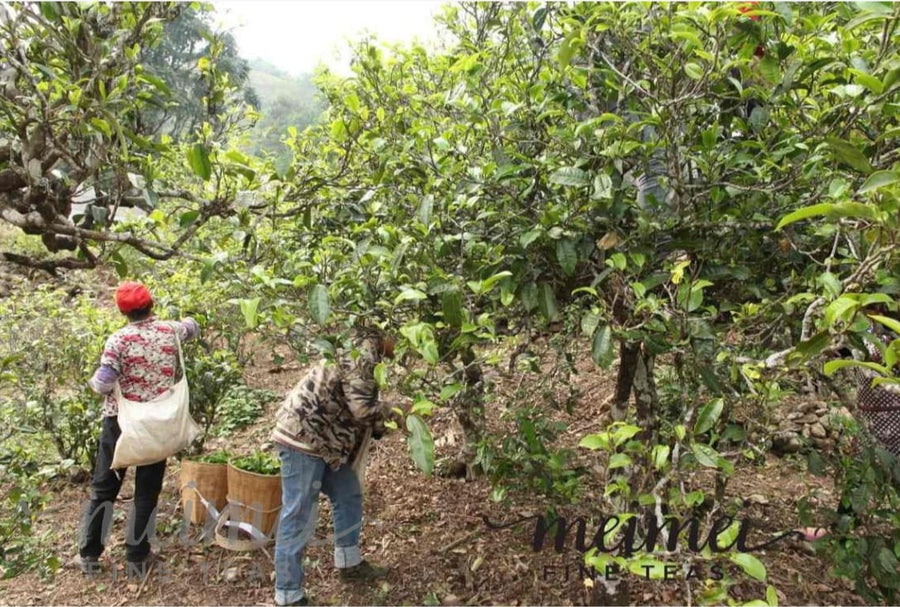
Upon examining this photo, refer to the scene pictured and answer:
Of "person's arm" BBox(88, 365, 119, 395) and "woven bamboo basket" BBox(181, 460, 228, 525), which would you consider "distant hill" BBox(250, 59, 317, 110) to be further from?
"person's arm" BBox(88, 365, 119, 395)

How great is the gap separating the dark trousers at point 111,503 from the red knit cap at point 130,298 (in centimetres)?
60

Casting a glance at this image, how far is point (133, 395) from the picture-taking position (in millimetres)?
3072

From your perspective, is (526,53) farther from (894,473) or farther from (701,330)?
(894,473)

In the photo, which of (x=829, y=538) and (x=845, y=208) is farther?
(x=829, y=538)

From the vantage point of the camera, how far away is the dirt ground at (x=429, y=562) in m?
2.85

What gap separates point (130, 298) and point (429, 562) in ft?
6.98

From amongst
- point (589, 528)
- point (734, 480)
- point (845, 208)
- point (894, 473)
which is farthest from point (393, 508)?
point (845, 208)

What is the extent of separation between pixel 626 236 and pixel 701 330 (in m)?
0.41

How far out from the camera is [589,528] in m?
3.20

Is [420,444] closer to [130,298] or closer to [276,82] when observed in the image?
[130,298]

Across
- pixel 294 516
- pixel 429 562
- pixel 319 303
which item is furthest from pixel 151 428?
pixel 319 303

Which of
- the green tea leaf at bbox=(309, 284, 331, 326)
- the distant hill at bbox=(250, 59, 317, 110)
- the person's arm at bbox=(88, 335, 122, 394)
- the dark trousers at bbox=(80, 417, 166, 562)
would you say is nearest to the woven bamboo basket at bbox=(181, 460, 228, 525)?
the dark trousers at bbox=(80, 417, 166, 562)

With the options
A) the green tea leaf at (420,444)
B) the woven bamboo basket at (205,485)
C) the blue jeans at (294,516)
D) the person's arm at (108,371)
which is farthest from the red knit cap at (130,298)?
the green tea leaf at (420,444)

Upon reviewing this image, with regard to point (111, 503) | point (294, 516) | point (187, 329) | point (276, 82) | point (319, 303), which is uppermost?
point (276, 82)
